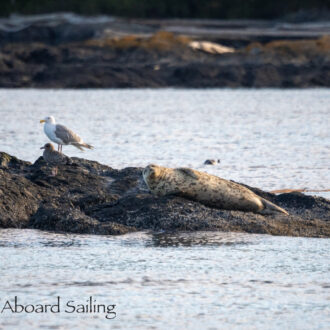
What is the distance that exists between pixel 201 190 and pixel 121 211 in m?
0.86

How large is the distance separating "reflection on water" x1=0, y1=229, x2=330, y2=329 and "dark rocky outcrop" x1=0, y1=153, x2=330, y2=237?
8.0 inches

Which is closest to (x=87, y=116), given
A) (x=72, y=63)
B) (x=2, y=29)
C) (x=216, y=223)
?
(x=72, y=63)

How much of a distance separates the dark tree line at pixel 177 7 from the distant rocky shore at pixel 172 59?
1070 centimetres

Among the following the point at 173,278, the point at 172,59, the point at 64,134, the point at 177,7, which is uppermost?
the point at 177,7

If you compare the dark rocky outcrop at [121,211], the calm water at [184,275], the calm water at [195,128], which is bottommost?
the calm water at [195,128]

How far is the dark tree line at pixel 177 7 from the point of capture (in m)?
61.5

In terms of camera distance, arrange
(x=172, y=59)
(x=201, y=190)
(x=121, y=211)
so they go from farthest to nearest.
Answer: (x=172, y=59), (x=201, y=190), (x=121, y=211)

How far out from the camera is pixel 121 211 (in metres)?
9.39

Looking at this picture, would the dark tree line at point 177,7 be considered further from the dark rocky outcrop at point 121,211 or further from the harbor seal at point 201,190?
the harbor seal at point 201,190

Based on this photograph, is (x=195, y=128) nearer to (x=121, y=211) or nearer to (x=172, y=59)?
(x=121, y=211)

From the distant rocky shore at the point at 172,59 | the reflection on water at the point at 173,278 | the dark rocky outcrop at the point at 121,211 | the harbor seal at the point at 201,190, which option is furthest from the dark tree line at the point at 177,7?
the reflection on water at the point at 173,278

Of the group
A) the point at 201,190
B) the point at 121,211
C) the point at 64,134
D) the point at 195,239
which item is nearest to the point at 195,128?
the point at 64,134

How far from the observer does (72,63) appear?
1737 inches

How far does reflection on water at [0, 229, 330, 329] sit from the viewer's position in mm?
6215
